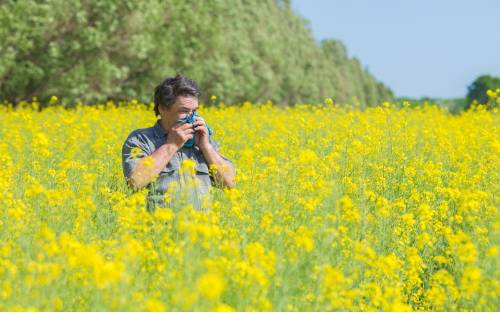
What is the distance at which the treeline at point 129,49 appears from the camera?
17828mm

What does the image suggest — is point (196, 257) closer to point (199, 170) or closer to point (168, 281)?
point (168, 281)

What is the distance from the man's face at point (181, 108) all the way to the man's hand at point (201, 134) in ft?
0.33

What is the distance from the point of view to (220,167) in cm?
577

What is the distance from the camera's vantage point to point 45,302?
11.6 ft

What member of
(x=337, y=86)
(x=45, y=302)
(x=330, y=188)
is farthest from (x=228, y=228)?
(x=337, y=86)

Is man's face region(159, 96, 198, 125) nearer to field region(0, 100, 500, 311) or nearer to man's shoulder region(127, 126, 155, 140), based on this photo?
man's shoulder region(127, 126, 155, 140)

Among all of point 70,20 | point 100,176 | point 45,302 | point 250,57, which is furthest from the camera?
point 250,57

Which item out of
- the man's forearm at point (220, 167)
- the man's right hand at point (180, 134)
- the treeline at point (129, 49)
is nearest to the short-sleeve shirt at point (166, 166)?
the man's forearm at point (220, 167)

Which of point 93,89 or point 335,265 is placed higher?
point 93,89

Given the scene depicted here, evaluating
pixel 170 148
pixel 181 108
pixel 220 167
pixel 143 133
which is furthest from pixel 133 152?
pixel 220 167

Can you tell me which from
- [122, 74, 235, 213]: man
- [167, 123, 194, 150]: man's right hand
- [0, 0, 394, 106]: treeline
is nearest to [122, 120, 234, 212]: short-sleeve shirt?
[122, 74, 235, 213]: man

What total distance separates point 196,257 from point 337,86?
4607cm

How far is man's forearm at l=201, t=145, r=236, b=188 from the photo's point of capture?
5758 millimetres

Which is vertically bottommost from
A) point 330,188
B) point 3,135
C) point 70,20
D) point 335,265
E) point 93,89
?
point 335,265
